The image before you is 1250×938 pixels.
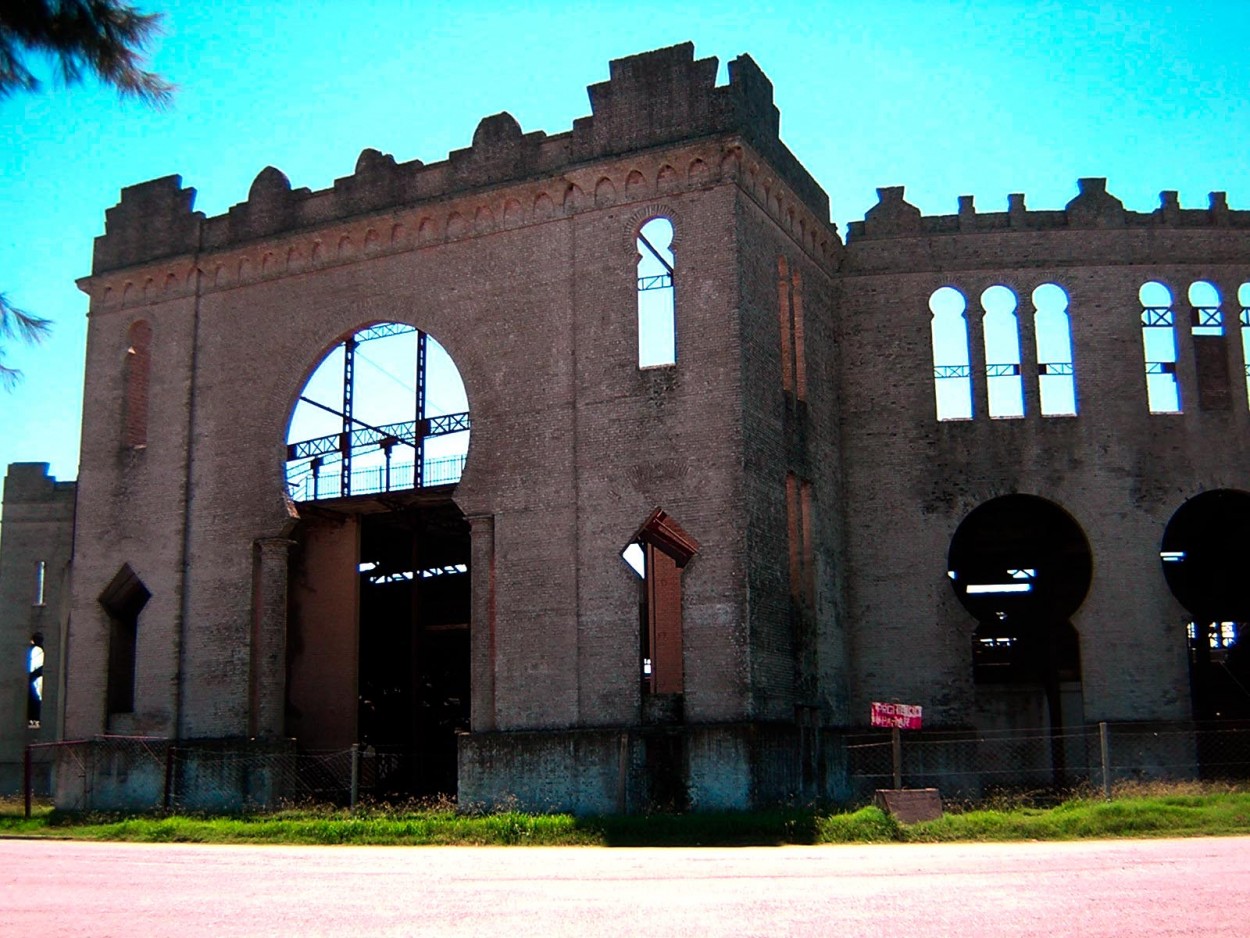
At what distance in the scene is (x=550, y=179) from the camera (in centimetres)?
2603

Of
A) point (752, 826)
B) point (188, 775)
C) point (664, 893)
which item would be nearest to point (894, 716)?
point (752, 826)

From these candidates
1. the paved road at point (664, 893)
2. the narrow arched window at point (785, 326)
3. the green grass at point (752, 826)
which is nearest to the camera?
the paved road at point (664, 893)

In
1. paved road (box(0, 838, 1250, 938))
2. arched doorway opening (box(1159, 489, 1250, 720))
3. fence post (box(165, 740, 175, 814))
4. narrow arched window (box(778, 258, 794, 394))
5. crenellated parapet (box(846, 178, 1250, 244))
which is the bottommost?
paved road (box(0, 838, 1250, 938))

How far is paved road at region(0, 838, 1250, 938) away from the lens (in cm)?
1130

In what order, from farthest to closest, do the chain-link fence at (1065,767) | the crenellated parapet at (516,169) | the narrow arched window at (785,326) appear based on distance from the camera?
the chain-link fence at (1065,767)
the narrow arched window at (785,326)
the crenellated parapet at (516,169)

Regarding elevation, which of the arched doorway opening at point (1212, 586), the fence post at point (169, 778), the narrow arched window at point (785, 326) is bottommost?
the fence post at point (169, 778)

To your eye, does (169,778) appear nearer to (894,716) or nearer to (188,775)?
(188,775)

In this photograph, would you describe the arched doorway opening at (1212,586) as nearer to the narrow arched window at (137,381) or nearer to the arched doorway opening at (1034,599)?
the arched doorway opening at (1034,599)

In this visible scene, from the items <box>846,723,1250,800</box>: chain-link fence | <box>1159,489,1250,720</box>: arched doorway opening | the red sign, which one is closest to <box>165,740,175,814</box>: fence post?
<box>846,723,1250,800</box>: chain-link fence

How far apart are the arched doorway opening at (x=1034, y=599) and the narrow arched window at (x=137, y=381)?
17.6 meters

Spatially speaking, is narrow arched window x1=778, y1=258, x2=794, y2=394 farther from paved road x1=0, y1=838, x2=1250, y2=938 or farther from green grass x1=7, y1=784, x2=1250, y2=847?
paved road x1=0, y1=838, x2=1250, y2=938

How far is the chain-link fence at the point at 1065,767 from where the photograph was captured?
26.3 m

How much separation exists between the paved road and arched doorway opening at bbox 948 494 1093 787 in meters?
12.0

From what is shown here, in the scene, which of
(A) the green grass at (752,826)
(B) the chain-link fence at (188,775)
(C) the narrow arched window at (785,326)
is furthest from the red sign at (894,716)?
(B) the chain-link fence at (188,775)
